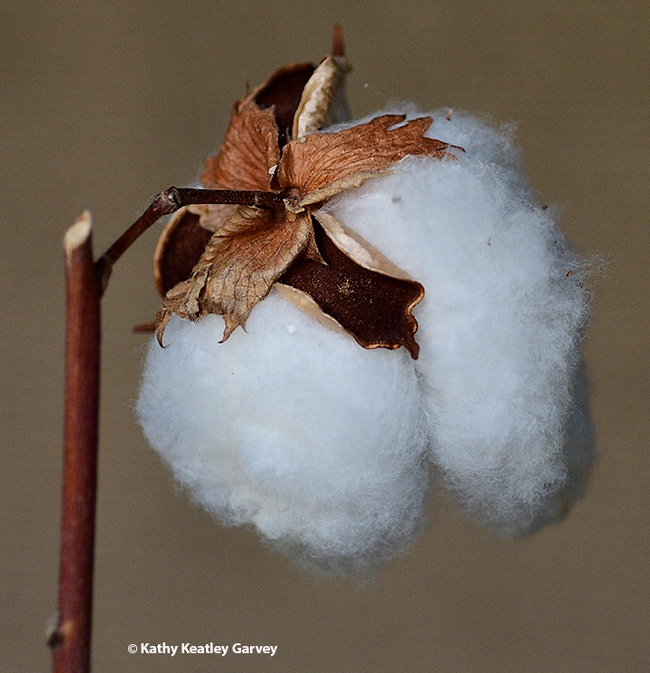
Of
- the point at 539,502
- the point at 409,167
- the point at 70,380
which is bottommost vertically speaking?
the point at 539,502

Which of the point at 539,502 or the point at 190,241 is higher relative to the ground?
the point at 190,241

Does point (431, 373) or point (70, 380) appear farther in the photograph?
point (431, 373)

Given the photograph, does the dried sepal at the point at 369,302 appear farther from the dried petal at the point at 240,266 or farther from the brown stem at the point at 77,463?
the brown stem at the point at 77,463

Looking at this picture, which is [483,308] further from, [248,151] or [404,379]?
[248,151]

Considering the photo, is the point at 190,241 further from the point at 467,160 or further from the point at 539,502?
the point at 539,502

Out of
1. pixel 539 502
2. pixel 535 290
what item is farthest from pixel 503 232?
pixel 539 502

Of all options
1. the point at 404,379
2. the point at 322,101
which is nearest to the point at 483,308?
the point at 404,379
